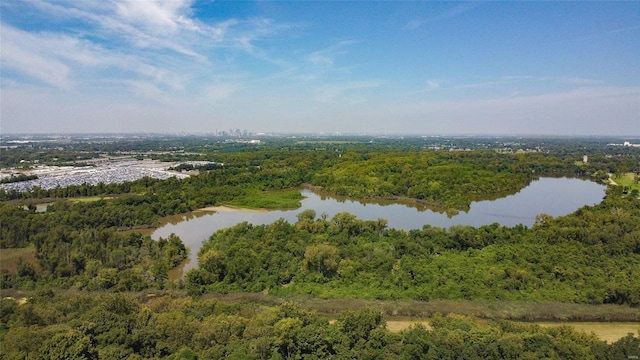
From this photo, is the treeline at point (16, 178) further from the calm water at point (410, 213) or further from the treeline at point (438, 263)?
the treeline at point (438, 263)

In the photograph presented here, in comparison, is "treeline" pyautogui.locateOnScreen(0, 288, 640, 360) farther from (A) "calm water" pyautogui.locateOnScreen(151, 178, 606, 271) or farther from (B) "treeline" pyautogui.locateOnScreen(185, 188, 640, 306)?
(A) "calm water" pyautogui.locateOnScreen(151, 178, 606, 271)

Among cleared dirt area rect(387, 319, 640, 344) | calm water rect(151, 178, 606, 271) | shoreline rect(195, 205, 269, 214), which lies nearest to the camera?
cleared dirt area rect(387, 319, 640, 344)

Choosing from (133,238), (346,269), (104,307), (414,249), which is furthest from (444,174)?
(104,307)

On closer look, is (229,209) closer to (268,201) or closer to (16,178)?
(268,201)

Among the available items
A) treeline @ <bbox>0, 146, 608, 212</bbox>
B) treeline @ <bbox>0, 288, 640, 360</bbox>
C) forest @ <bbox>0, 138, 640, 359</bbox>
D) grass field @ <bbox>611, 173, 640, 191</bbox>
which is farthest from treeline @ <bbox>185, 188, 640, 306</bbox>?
grass field @ <bbox>611, 173, 640, 191</bbox>

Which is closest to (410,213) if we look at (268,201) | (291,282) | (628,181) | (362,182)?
(362,182)

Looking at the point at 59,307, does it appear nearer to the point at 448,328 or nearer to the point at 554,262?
the point at 448,328
